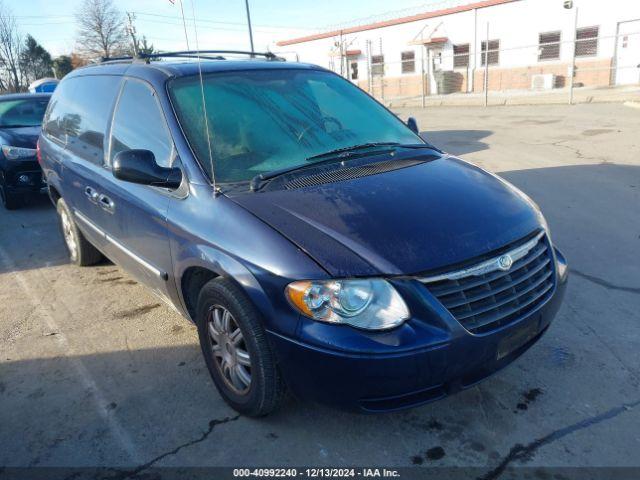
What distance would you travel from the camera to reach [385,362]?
2.16 metres

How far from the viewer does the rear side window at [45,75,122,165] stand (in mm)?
3859

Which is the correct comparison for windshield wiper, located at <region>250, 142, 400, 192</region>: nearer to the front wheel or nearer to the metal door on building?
the front wheel

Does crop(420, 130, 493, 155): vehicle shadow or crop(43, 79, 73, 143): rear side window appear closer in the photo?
crop(43, 79, 73, 143): rear side window

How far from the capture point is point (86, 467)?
2529mm

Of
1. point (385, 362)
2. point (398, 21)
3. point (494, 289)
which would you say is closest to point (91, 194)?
point (385, 362)

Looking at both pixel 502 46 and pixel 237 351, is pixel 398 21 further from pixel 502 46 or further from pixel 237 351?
pixel 237 351

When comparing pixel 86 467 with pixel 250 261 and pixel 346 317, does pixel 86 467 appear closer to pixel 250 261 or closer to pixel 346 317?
pixel 250 261

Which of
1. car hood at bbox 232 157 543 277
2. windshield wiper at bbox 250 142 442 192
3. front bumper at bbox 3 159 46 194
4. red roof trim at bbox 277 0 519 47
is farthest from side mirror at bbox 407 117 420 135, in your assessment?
red roof trim at bbox 277 0 519 47

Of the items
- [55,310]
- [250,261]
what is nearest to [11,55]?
[55,310]

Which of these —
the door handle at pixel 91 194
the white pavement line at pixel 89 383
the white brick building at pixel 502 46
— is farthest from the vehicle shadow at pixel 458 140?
the white brick building at pixel 502 46

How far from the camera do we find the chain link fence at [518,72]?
66.2 feet

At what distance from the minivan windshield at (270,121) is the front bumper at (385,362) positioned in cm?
110

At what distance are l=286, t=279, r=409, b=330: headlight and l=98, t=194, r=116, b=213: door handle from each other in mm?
2039

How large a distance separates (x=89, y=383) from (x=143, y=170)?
141cm
